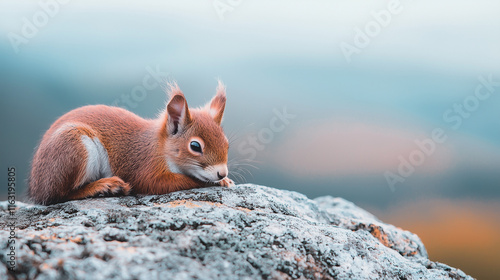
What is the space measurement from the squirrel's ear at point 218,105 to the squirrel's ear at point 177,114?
400 mm

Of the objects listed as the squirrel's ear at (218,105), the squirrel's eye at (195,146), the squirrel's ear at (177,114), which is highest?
the squirrel's ear at (218,105)

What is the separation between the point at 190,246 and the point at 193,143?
153 cm

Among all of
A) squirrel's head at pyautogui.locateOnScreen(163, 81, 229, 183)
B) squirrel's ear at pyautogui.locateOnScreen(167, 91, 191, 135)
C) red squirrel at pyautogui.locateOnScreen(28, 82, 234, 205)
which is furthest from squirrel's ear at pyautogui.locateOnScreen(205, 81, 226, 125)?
squirrel's ear at pyautogui.locateOnScreen(167, 91, 191, 135)

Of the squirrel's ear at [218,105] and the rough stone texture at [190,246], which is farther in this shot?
the squirrel's ear at [218,105]

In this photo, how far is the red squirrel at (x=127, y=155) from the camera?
351cm

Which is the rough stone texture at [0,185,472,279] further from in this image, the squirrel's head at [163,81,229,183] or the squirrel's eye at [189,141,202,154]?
the squirrel's eye at [189,141,202,154]

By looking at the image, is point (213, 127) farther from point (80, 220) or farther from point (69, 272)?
point (69, 272)

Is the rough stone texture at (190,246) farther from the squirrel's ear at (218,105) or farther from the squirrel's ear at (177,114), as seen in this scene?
the squirrel's ear at (218,105)

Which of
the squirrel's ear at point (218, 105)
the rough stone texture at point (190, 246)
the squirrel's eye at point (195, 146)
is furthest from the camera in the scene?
the squirrel's ear at point (218, 105)

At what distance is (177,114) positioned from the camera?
3734mm

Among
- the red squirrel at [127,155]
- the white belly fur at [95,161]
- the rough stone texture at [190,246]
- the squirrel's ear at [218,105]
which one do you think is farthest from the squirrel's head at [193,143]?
the white belly fur at [95,161]

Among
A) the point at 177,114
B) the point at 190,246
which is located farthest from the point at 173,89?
the point at 190,246

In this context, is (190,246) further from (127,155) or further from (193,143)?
(127,155)

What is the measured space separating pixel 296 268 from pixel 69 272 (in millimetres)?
1120
